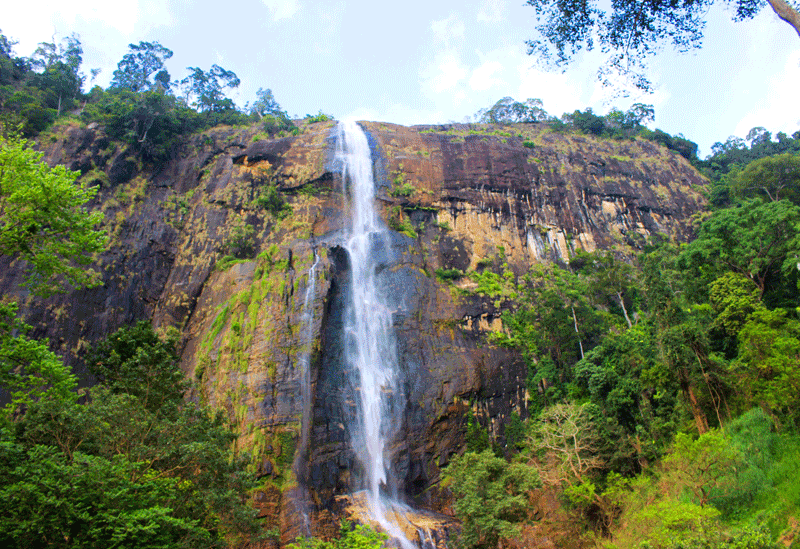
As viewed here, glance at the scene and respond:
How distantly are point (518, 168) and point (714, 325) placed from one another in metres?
19.6

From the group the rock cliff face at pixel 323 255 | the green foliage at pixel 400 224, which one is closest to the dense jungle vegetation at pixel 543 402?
the rock cliff face at pixel 323 255

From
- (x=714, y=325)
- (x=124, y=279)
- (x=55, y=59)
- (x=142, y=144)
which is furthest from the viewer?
(x=55, y=59)

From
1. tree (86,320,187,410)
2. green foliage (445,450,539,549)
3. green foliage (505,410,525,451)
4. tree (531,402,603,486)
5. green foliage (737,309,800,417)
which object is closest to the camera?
green foliage (737,309,800,417)

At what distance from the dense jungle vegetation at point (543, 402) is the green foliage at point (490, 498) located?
0.24 feet

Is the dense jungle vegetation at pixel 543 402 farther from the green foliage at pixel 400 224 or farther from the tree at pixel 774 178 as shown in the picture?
the green foliage at pixel 400 224

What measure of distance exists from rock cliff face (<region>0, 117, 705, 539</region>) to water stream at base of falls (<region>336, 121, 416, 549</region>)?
63 centimetres

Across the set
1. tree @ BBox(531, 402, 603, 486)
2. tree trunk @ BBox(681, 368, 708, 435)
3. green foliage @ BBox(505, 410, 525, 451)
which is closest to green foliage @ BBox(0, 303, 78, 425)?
tree @ BBox(531, 402, 603, 486)

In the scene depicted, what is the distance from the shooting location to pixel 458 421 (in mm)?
22906

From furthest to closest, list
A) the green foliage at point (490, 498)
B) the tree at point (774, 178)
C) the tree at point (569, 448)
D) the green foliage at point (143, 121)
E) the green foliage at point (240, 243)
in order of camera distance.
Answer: the green foliage at point (143, 121), the tree at point (774, 178), the green foliage at point (240, 243), the tree at point (569, 448), the green foliage at point (490, 498)

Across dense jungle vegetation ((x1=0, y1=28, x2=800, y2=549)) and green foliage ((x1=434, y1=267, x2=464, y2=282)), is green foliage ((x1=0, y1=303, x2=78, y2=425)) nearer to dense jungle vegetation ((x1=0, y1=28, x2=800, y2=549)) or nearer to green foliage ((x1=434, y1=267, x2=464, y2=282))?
dense jungle vegetation ((x1=0, y1=28, x2=800, y2=549))

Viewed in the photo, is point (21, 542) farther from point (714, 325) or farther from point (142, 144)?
point (142, 144)

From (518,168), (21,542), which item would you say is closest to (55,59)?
(518,168)

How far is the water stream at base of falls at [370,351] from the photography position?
67.2 feet

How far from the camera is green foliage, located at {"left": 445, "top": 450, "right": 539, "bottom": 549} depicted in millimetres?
15692
